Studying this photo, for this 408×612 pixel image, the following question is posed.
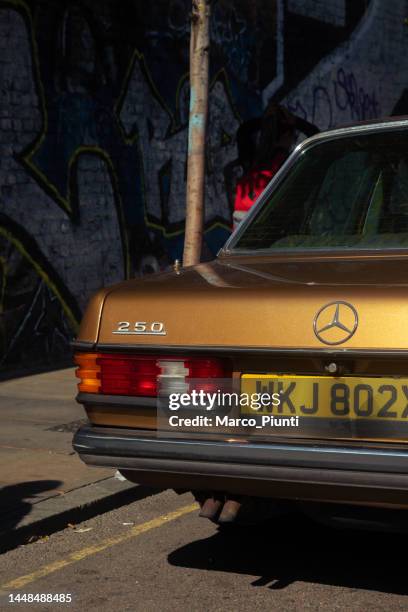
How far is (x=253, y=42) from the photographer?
50.7 ft

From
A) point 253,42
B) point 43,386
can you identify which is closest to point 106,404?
point 43,386

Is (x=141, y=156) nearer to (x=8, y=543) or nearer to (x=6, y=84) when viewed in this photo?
(x=6, y=84)

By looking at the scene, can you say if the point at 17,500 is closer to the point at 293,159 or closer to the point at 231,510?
the point at 231,510

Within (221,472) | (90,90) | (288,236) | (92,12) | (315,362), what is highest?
(92,12)

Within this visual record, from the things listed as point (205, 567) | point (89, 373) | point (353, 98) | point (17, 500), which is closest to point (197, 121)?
point (17, 500)

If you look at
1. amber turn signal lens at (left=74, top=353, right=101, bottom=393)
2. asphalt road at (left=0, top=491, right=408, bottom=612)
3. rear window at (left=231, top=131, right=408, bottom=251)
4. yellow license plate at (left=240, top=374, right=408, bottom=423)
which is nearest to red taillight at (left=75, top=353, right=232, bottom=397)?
amber turn signal lens at (left=74, top=353, right=101, bottom=393)

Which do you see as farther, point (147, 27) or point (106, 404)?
point (147, 27)

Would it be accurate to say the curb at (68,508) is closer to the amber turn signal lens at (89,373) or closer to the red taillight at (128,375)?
the amber turn signal lens at (89,373)

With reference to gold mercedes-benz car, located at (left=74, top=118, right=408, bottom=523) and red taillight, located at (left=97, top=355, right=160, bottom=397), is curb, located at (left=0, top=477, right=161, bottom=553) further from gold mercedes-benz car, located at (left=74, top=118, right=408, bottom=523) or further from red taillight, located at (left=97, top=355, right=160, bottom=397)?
red taillight, located at (left=97, top=355, right=160, bottom=397)

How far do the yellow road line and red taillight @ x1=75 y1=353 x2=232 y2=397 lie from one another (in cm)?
101

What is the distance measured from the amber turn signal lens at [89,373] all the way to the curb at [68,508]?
133 centimetres

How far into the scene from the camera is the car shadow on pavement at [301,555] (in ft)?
16.9

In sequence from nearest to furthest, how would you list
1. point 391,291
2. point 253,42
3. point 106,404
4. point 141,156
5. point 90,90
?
point 391,291, point 106,404, point 90,90, point 141,156, point 253,42

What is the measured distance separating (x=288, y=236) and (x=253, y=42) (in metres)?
10.4
